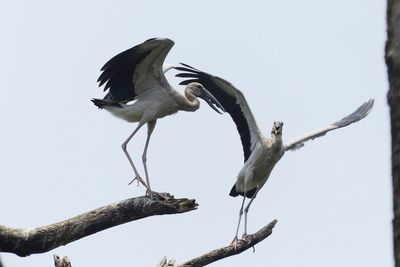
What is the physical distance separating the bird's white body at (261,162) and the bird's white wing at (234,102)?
0.79 feet

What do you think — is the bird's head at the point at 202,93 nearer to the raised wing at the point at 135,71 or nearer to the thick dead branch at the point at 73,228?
the raised wing at the point at 135,71

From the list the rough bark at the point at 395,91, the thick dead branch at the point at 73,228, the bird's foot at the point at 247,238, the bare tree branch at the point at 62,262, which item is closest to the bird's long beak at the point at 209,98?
the bird's foot at the point at 247,238

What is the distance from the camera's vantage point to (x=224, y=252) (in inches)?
299

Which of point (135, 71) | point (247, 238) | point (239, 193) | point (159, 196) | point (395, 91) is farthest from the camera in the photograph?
point (239, 193)

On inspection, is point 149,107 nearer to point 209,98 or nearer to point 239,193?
point 209,98

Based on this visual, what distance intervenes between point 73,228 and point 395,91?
5.80 metres

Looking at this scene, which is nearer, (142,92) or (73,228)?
(73,228)

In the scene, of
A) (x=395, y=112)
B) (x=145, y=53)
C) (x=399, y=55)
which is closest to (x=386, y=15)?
(x=399, y=55)

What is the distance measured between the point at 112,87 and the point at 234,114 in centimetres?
189

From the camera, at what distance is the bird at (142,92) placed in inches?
406

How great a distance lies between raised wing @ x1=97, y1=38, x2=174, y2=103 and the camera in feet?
33.3

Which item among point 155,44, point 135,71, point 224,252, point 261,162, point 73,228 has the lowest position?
point 224,252

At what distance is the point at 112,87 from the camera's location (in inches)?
419

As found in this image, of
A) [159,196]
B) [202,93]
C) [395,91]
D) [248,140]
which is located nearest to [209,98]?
[202,93]
